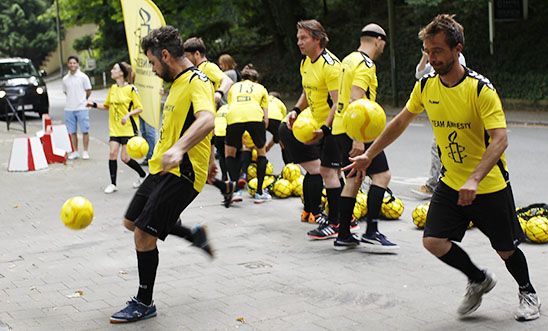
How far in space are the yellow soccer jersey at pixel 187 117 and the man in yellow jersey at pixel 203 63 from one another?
3.96 m

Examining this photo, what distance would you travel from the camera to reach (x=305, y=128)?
315 inches

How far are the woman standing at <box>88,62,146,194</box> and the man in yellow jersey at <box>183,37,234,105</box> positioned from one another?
70.9 inches

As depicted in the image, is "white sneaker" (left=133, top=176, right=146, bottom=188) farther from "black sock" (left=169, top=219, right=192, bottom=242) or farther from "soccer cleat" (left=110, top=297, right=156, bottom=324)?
"soccer cleat" (left=110, top=297, right=156, bottom=324)

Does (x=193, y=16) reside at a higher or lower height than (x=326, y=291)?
higher

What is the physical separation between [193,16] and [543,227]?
26.4 m

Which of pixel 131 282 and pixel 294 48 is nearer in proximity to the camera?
pixel 131 282

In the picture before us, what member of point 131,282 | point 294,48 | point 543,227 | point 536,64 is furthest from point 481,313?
point 294,48

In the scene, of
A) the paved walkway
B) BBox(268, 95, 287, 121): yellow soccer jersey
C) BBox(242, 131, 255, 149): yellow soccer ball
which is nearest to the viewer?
the paved walkway

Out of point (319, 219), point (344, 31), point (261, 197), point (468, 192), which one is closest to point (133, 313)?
point (468, 192)

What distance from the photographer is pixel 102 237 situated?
8.67 m

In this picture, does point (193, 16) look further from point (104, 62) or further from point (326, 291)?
point (326, 291)

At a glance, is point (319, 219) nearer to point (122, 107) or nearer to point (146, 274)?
point (146, 274)

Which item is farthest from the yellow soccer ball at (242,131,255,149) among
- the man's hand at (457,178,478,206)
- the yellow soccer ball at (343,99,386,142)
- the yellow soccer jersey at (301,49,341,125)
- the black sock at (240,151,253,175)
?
the man's hand at (457,178,478,206)

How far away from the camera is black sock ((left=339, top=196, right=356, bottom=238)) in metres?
7.51
